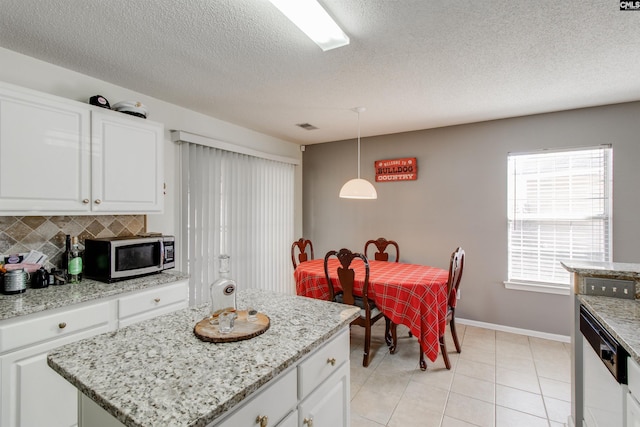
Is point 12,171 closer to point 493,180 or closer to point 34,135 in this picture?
point 34,135

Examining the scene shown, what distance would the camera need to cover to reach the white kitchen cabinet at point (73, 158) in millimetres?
1790

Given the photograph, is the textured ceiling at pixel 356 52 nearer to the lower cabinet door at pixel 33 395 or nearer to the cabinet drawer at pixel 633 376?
the cabinet drawer at pixel 633 376

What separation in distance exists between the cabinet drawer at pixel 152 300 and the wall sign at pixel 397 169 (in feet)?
9.31

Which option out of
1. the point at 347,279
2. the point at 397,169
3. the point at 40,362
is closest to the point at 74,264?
the point at 40,362

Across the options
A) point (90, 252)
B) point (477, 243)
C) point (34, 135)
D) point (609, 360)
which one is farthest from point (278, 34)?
point (477, 243)

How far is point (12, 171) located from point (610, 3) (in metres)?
3.41

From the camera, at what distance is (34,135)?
1.86 m

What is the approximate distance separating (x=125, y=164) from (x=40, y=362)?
1363mm

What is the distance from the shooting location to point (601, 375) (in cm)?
135

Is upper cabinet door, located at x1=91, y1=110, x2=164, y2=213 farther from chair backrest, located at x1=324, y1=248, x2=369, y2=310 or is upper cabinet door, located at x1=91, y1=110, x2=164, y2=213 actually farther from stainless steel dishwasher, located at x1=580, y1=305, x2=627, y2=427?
stainless steel dishwasher, located at x1=580, y1=305, x2=627, y2=427

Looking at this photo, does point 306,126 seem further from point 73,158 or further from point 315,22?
point 73,158

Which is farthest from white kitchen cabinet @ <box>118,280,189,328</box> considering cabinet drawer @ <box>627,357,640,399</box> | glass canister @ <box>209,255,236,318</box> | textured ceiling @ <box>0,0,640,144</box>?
cabinet drawer @ <box>627,357,640,399</box>

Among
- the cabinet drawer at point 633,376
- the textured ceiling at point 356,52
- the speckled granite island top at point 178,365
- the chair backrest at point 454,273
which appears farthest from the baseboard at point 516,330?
the speckled granite island top at point 178,365

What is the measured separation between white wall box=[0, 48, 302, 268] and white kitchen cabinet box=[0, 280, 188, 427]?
0.94m
